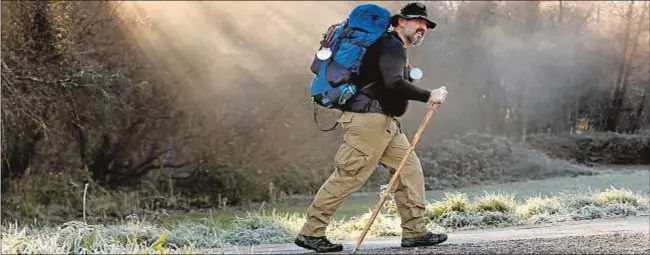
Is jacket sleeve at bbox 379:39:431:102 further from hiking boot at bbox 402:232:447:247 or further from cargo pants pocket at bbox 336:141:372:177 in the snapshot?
hiking boot at bbox 402:232:447:247

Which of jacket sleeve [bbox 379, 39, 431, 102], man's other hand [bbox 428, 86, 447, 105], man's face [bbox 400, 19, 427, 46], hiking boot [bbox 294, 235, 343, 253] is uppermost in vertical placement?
man's face [bbox 400, 19, 427, 46]

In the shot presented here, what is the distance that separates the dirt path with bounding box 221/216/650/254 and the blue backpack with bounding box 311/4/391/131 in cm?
81

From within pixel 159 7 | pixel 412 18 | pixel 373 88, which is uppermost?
pixel 159 7

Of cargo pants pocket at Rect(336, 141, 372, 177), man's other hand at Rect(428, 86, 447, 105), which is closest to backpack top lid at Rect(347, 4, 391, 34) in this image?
man's other hand at Rect(428, 86, 447, 105)

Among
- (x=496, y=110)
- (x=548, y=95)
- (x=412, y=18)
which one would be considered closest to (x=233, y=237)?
(x=412, y=18)

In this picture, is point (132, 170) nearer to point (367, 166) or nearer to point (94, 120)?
point (94, 120)

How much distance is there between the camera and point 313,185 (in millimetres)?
13961

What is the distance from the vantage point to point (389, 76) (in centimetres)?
381

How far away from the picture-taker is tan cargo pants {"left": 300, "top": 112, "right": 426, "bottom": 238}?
389cm

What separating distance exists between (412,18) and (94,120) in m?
9.63

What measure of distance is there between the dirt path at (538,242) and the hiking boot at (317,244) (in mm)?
66

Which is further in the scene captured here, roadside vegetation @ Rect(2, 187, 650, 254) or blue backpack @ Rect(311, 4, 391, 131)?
roadside vegetation @ Rect(2, 187, 650, 254)

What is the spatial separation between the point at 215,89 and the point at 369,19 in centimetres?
1040

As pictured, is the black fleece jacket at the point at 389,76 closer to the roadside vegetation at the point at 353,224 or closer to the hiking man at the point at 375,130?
the hiking man at the point at 375,130
